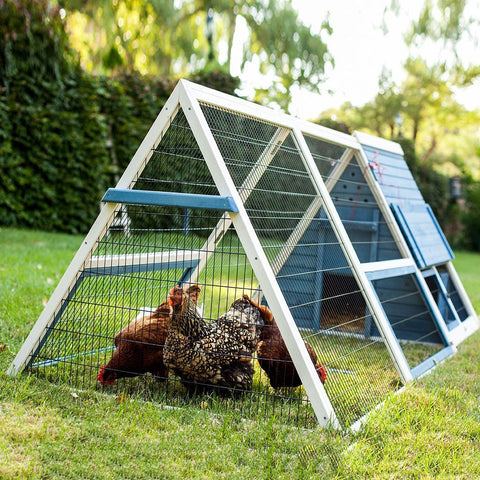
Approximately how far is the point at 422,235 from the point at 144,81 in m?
5.93

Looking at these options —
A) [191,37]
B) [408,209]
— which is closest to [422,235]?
[408,209]

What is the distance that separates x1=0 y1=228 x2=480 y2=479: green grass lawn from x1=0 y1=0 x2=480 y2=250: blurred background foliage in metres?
5.32

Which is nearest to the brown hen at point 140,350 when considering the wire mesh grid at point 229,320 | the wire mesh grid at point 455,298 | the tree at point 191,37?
the wire mesh grid at point 229,320

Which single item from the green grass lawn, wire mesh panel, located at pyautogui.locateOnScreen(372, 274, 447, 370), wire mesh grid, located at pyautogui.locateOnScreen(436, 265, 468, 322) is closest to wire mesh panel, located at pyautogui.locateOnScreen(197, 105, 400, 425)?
the green grass lawn

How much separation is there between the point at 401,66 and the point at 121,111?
1976 centimetres

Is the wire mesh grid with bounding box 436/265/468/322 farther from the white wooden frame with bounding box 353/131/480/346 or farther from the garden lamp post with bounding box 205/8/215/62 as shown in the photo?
the garden lamp post with bounding box 205/8/215/62

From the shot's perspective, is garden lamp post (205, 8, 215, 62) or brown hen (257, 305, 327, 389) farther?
garden lamp post (205, 8, 215, 62)

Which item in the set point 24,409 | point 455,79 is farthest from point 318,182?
point 455,79

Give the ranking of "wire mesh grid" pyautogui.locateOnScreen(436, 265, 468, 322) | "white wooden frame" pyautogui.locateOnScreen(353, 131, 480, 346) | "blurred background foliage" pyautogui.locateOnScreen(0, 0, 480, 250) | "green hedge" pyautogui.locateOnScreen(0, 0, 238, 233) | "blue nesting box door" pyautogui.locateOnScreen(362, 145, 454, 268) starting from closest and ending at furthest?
"white wooden frame" pyautogui.locateOnScreen(353, 131, 480, 346) → "blue nesting box door" pyautogui.locateOnScreen(362, 145, 454, 268) → "wire mesh grid" pyautogui.locateOnScreen(436, 265, 468, 322) → "green hedge" pyautogui.locateOnScreen(0, 0, 238, 233) → "blurred background foliage" pyautogui.locateOnScreen(0, 0, 480, 250)

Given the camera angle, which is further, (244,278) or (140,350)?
(140,350)

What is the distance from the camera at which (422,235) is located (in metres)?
4.29

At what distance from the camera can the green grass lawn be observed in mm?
1913

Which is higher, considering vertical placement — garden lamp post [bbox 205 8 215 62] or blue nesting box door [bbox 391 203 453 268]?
blue nesting box door [bbox 391 203 453 268]

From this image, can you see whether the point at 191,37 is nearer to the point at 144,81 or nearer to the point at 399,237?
the point at 144,81
